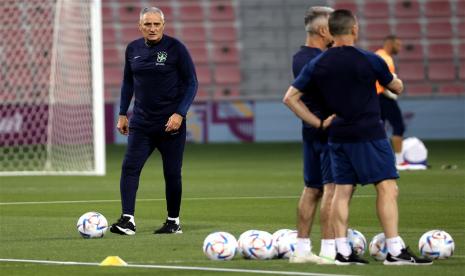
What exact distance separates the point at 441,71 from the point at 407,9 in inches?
91.6

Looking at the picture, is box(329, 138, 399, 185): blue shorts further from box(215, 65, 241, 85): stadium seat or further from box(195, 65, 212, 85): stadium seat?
box(215, 65, 241, 85): stadium seat

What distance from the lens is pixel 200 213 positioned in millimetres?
13055

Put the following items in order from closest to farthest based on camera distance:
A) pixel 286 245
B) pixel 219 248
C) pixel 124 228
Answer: pixel 219 248 → pixel 286 245 → pixel 124 228

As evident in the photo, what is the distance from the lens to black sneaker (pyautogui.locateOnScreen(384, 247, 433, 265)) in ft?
27.7

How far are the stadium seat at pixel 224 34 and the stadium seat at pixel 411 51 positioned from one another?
14.8ft

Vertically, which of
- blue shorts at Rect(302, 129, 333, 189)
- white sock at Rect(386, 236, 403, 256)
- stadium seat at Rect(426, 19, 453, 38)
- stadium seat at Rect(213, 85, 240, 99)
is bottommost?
stadium seat at Rect(213, 85, 240, 99)

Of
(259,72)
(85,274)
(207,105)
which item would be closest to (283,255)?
(85,274)

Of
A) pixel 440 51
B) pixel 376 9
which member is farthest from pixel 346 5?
pixel 440 51

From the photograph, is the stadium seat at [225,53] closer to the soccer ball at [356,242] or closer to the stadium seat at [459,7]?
the stadium seat at [459,7]

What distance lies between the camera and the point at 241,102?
29141 mm

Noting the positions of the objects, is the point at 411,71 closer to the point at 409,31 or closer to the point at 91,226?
the point at 409,31

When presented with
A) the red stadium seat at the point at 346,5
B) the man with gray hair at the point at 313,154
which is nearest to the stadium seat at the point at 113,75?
the red stadium seat at the point at 346,5

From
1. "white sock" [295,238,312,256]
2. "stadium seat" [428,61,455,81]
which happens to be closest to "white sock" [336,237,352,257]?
"white sock" [295,238,312,256]

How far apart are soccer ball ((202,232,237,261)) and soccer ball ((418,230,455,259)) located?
1387 millimetres
